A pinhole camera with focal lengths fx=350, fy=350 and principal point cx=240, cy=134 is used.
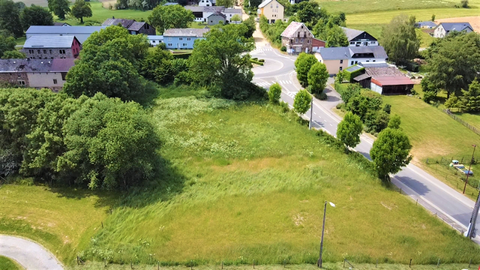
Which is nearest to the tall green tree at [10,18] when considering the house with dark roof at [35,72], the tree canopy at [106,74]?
Answer: the house with dark roof at [35,72]

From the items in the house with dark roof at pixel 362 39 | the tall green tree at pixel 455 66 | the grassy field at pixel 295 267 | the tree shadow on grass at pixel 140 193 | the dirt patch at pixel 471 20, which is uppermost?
the dirt patch at pixel 471 20

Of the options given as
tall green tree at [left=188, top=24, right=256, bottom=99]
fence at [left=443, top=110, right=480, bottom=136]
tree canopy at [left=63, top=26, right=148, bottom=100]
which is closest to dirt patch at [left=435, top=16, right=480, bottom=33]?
fence at [left=443, top=110, right=480, bottom=136]

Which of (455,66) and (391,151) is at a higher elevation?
(455,66)

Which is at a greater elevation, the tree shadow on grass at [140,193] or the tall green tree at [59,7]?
the tall green tree at [59,7]

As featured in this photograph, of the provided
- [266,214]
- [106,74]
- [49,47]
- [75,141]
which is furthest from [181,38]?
[266,214]

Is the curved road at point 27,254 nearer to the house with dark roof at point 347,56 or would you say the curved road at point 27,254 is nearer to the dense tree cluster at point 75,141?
the dense tree cluster at point 75,141

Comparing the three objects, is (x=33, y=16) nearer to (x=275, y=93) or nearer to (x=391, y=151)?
(x=275, y=93)

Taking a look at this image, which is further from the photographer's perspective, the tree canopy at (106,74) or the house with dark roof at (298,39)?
the house with dark roof at (298,39)
